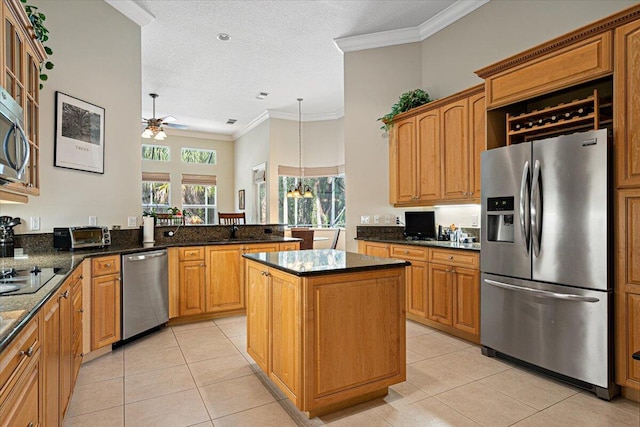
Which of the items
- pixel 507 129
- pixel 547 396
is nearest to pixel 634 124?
pixel 507 129

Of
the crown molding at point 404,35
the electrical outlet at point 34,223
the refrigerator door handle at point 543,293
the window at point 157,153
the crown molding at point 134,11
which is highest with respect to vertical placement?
the crown molding at point 404,35

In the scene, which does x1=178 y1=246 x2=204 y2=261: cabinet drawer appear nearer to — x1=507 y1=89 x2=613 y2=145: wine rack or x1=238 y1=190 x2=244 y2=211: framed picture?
x1=507 y1=89 x2=613 y2=145: wine rack

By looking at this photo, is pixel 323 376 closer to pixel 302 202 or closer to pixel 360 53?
pixel 360 53

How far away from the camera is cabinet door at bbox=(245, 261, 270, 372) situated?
8.62 ft

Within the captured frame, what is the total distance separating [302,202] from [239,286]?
4.49 m

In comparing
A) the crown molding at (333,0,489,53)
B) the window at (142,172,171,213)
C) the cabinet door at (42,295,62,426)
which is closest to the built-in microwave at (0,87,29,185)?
the cabinet door at (42,295,62,426)

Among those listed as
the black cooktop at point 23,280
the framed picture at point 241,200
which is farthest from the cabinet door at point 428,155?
the framed picture at point 241,200

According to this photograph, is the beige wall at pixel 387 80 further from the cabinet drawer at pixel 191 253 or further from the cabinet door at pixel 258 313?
the cabinet door at pixel 258 313

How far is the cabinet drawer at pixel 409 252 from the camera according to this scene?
4.02 meters

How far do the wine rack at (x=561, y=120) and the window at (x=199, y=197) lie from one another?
26.8ft

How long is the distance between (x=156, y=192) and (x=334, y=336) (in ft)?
28.3

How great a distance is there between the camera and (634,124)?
240cm

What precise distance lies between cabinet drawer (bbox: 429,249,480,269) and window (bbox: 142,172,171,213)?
7.67m

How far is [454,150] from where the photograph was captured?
13.3 ft
